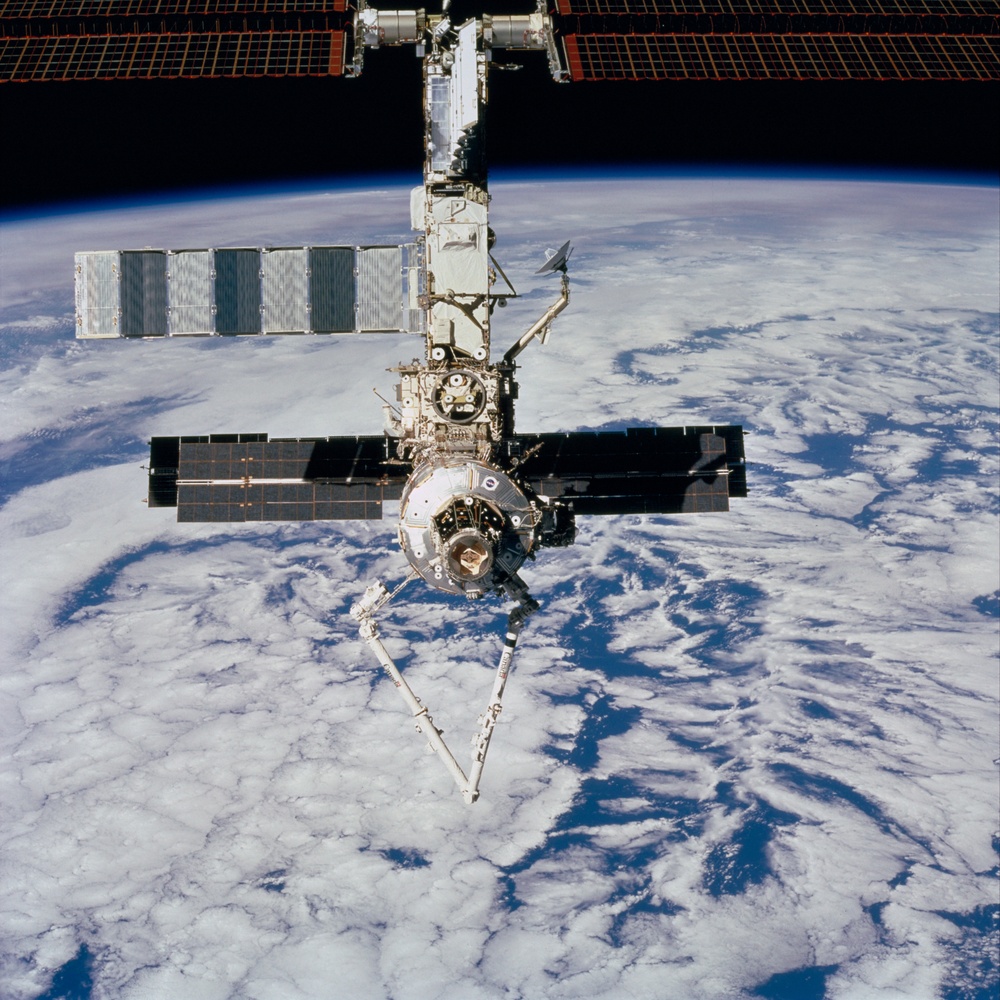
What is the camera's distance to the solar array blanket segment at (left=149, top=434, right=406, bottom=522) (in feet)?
30.6

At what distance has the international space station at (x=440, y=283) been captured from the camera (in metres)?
7.60

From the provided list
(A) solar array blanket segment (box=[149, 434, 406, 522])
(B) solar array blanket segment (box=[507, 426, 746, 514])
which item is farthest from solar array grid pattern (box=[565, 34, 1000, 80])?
(A) solar array blanket segment (box=[149, 434, 406, 522])

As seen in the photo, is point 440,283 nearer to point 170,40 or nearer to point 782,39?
point 170,40

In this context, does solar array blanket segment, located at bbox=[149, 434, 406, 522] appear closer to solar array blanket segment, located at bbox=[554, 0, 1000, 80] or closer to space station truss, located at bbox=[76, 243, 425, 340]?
space station truss, located at bbox=[76, 243, 425, 340]

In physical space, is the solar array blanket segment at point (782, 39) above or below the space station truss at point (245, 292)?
above

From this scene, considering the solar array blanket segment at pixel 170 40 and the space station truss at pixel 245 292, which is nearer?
the solar array blanket segment at pixel 170 40

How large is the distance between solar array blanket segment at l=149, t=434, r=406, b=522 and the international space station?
2 centimetres

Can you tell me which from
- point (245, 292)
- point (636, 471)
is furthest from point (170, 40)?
point (636, 471)

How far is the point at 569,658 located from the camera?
124 ft

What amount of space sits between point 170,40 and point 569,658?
31.6m

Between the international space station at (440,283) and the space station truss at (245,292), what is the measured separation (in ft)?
0.06

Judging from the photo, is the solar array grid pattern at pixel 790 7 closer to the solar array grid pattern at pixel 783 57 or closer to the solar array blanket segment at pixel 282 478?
the solar array grid pattern at pixel 783 57

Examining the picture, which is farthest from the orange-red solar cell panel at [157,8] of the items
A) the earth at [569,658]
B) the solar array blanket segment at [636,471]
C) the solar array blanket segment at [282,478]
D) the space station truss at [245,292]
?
the earth at [569,658]

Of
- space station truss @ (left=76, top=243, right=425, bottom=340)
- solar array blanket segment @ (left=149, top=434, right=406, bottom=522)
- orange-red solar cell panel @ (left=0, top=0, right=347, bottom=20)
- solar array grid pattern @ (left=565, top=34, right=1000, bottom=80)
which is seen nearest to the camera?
orange-red solar cell panel @ (left=0, top=0, right=347, bottom=20)
